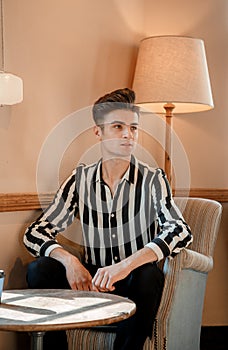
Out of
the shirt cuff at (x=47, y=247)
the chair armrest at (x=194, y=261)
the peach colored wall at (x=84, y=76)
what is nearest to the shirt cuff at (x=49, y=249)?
the shirt cuff at (x=47, y=247)

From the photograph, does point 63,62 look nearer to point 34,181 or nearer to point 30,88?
point 30,88

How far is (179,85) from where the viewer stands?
2812 millimetres

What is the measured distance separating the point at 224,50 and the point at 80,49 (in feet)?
2.82

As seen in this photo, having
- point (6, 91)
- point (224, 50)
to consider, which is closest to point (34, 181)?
point (6, 91)

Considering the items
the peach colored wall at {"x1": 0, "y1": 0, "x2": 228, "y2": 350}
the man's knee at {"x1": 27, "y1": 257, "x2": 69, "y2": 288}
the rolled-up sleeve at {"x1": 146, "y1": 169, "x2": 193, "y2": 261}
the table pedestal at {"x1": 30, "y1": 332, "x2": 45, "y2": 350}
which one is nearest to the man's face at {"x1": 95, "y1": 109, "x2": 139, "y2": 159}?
the rolled-up sleeve at {"x1": 146, "y1": 169, "x2": 193, "y2": 261}

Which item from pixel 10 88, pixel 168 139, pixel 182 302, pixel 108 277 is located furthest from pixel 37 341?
pixel 168 139

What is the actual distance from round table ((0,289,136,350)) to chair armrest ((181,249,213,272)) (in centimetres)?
48

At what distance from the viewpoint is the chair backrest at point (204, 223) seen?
2621 millimetres

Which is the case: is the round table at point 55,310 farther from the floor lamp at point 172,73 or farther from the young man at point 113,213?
the floor lamp at point 172,73

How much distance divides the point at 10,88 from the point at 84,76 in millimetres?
579

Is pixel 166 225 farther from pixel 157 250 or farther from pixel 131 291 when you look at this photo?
pixel 131 291

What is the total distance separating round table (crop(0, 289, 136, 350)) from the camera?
156cm

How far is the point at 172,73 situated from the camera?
2.82 metres

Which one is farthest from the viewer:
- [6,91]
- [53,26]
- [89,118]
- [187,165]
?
[187,165]
